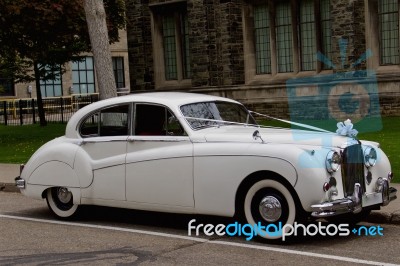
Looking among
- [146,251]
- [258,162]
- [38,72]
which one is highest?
[38,72]

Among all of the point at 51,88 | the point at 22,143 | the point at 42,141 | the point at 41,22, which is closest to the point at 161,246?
the point at 41,22

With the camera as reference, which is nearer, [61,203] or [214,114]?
[214,114]

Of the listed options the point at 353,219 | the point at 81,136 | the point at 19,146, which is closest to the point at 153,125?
the point at 81,136

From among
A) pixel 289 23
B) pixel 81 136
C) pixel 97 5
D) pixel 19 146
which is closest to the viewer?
pixel 81 136

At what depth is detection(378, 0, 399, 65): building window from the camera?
2280 centimetres

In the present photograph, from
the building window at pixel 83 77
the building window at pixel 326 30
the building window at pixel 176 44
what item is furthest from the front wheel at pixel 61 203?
the building window at pixel 83 77

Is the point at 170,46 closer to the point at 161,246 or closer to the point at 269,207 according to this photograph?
the point at 161,246

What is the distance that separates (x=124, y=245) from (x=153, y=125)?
1735 mm

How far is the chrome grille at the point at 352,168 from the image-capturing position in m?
8.02

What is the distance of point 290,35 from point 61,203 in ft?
52.5

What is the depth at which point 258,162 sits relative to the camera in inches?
316

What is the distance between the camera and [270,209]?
799cm

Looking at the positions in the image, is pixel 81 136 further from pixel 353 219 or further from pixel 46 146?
pixel 353 219

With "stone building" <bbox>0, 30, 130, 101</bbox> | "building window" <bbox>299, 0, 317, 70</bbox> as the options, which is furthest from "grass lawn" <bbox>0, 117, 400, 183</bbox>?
"stone building" <bbox>0, 30, 130, 101</bbox>
